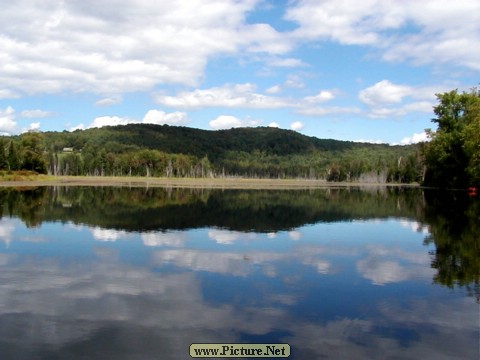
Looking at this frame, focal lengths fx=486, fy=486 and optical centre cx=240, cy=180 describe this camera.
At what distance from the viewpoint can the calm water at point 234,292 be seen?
1038 centimetres

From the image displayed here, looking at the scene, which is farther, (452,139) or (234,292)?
(452,139)

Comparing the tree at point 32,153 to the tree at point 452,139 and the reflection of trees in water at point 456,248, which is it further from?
the reflection of trees in water at point 456,248

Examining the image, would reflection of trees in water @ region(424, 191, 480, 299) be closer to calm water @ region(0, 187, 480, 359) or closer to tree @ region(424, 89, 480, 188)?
calm water @ region(0, 187, 480, 359)

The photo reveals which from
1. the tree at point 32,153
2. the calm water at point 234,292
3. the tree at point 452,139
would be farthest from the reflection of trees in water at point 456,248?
the tree at point 32,153

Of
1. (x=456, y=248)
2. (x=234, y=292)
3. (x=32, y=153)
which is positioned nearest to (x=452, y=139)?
(x=456, y=248)

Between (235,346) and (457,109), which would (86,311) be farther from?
(457,109)

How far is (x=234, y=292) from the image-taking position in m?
14.5

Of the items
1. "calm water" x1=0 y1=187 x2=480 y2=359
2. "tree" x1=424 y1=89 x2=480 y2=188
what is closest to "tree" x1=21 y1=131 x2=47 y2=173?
"tree" x1=424 y1=89 x2=480 y2=188

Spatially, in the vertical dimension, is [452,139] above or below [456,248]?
above

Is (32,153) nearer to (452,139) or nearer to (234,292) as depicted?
(452,139)

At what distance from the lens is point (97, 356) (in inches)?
373

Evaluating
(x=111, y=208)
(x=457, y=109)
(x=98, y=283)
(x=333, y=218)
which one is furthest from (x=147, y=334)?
(x=457, y=109)

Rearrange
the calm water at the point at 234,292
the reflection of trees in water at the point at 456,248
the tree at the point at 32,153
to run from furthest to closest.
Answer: the tree at the point at 32,153 → the reflection of trees in water at the point at 456,248 → the calm water at the point at 234,292

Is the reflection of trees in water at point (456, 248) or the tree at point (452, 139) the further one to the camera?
the tree at point (452, 139)
